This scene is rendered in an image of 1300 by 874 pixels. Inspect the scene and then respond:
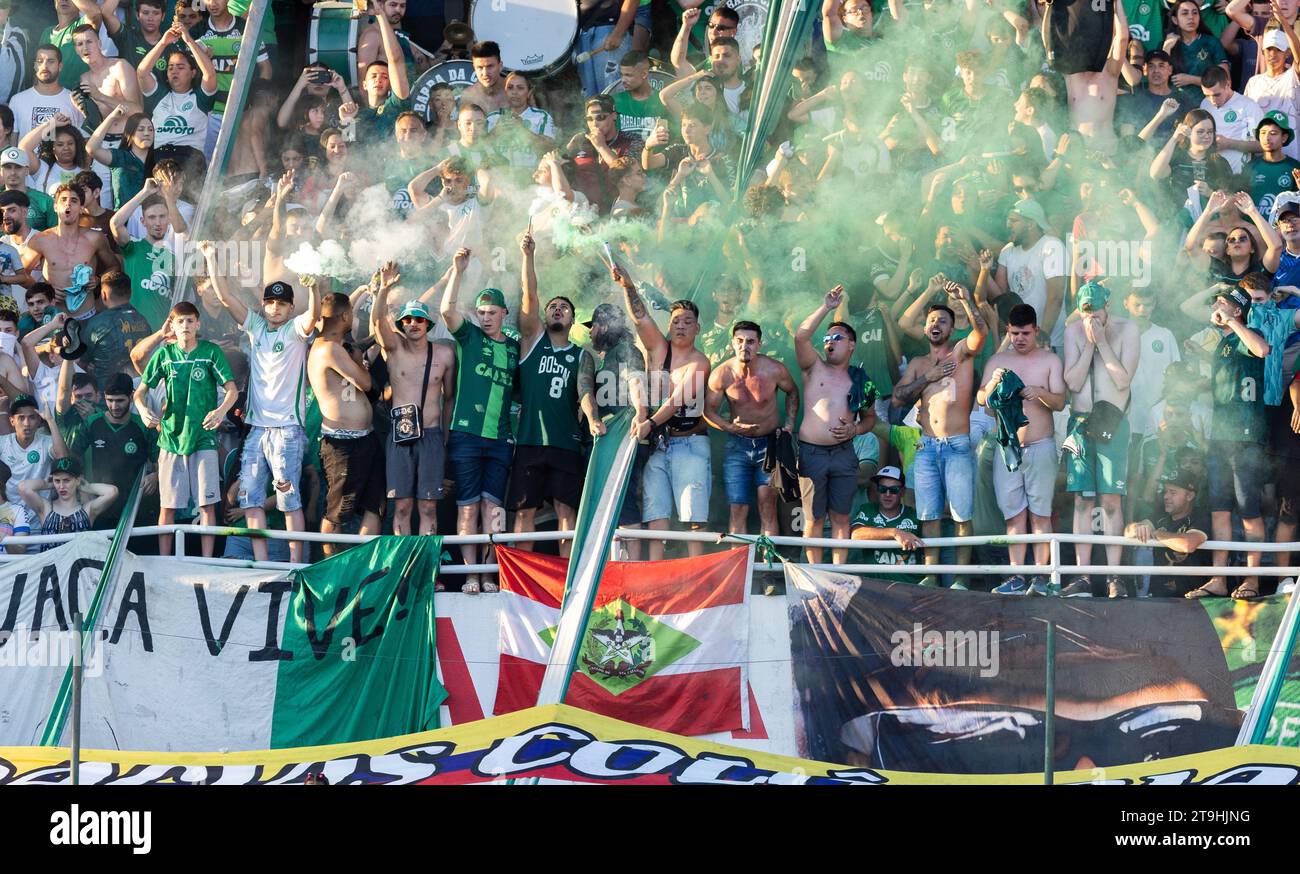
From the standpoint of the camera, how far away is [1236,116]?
1485 cm

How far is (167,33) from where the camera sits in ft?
52.2

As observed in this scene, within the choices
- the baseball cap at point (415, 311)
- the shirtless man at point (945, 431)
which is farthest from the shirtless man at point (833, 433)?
the baseball cap at point (415, 311)

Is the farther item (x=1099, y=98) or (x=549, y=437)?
(x=1099, y=98)

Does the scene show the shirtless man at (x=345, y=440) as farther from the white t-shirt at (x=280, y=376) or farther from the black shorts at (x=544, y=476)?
the black shorts at (x=544, y=476)

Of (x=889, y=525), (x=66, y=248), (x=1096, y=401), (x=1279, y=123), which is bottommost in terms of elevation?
(x=889, y=525)

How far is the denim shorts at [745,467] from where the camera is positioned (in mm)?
12930

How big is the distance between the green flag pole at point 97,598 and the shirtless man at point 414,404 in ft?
5.15

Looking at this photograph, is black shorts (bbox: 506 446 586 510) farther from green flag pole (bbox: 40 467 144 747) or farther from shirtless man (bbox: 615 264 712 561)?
green flag pole (bbox: 40 467 144 747)

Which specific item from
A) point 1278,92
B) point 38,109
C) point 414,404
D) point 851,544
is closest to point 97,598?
point 414,404

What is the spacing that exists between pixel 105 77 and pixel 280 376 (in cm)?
405

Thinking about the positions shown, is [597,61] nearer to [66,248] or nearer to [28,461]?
[66,248]

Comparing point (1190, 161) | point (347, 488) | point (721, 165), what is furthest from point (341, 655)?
point (1190, 161)

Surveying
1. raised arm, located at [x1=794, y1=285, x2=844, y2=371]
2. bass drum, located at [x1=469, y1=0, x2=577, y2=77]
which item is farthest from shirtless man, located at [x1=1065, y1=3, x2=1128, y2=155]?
bass drum, located at [x1=469, y1=0, x2=577, y2=77]

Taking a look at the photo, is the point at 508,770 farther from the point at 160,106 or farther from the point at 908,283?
the point at 160,106
